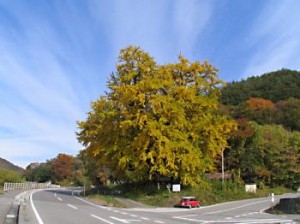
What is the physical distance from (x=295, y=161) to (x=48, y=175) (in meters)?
80.0

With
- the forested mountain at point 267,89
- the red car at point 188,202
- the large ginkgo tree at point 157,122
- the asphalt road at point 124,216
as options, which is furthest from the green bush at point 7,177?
the forested mountain at point 267,89

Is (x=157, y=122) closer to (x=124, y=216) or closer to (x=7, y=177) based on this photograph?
(x=124, y=216)

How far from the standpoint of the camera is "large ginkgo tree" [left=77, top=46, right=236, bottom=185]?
1657 inches

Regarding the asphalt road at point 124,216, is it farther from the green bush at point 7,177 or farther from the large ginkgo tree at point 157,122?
the green bush at point 7,177

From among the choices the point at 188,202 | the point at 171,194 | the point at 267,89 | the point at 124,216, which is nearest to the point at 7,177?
the point at 171,194

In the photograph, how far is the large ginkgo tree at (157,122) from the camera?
42.1 m

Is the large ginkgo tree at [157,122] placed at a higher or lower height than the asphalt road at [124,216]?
higher

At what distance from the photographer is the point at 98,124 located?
166ft

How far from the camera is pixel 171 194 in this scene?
139 ft

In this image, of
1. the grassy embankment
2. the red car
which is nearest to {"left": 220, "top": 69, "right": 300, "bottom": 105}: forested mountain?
the grassy embankment

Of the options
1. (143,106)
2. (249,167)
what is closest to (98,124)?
(143,106)

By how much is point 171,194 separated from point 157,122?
7.49m

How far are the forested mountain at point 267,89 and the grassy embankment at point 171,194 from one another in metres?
60.6

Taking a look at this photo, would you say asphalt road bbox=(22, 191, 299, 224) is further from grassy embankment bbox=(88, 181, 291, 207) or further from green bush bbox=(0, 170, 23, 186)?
green bush bbox=(0, 170, 23, 186)
